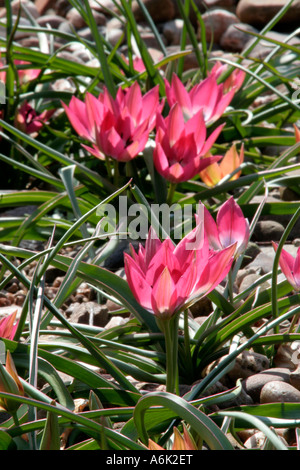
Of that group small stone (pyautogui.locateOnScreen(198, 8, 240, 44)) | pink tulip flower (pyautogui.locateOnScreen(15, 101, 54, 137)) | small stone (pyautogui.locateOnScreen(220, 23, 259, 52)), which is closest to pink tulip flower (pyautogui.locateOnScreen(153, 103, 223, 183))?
pink tulip flower (pyautogui.locateOnScreen(15, 101, 54, 137))

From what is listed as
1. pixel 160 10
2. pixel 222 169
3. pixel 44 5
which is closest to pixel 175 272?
pixel 222 169

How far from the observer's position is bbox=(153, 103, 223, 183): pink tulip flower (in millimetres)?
1090

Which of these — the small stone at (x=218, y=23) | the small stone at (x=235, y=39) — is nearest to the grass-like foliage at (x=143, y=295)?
the small stone at (x=235, y=39)

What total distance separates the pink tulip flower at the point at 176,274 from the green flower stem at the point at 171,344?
2cm

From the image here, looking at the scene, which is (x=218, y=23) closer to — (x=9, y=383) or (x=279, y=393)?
(x=279, y=393)

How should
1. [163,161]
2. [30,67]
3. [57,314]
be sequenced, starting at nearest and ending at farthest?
[57,314], [163,161], [30,67]

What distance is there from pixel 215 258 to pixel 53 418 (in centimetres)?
24

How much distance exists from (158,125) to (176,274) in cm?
52

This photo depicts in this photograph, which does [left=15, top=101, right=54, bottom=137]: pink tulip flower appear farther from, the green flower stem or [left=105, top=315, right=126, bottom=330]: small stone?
the green flower stem

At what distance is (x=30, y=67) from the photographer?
1637 millimetres

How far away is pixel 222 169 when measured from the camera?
1309 millimetres

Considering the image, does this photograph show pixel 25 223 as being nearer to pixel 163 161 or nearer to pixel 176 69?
pixel 163 161

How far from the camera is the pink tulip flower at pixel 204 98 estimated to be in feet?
4.06
